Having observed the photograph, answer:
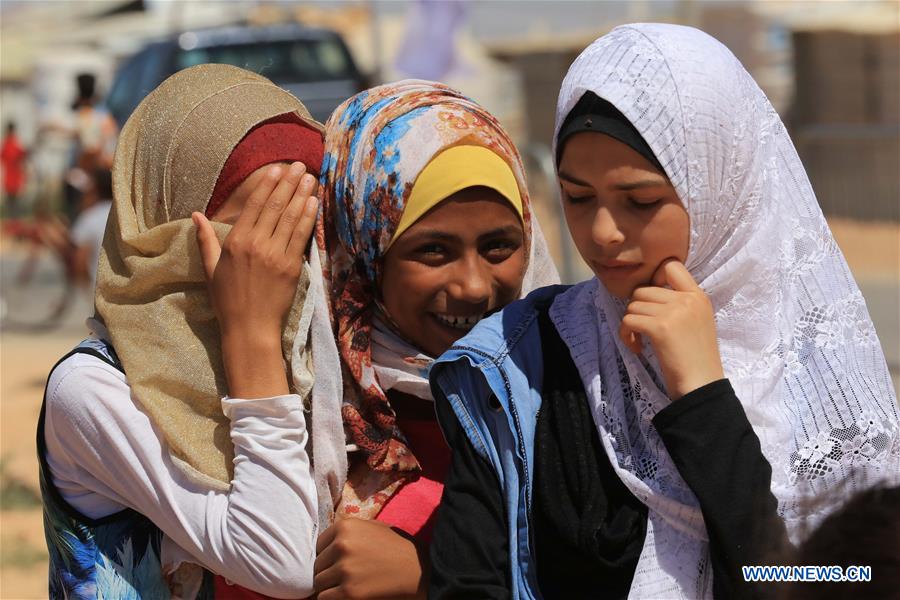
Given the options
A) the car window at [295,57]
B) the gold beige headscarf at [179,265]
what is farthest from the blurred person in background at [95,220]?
the gold beige headscarf at [179,265]

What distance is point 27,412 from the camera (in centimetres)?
828

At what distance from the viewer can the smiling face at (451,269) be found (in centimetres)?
248

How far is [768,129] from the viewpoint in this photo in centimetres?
224

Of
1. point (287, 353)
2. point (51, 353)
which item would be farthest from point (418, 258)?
point (51, 353)

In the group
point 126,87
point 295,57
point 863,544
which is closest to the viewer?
point 863,544

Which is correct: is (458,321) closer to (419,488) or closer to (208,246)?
(419,488)

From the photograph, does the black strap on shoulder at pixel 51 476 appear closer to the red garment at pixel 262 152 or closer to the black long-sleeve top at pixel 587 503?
the red garment at pixel 262 152

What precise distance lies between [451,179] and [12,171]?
15.9 m

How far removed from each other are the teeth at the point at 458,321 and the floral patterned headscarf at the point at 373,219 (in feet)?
0.54

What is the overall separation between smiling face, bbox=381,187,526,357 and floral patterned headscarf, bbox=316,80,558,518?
0.06 m

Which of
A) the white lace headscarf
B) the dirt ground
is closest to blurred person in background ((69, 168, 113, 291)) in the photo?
the dirt ground

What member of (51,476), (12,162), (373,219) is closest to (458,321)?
(373,219)

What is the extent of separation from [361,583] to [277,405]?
34cm

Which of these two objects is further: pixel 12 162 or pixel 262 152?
pixel 12 162
